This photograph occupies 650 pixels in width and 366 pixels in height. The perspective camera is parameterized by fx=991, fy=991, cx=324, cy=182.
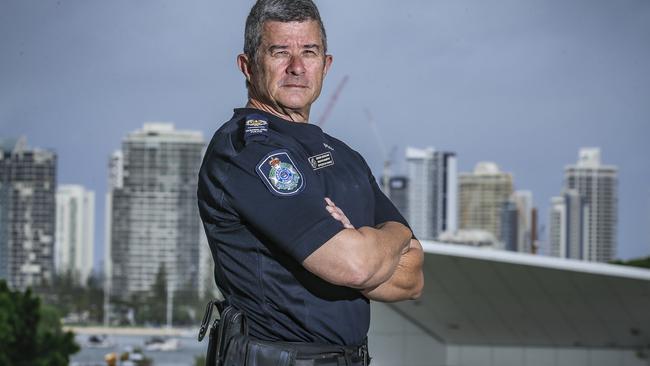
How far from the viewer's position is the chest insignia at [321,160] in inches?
63.6

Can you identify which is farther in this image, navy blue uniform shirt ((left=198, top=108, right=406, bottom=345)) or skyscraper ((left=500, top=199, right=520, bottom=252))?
skyscraper ((left=500, top=199, right=520, bottom=252))

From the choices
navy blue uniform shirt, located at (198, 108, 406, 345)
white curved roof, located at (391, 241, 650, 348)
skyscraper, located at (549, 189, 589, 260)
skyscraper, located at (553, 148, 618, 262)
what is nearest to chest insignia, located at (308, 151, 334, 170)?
navy blue uniform shirt, located at (198, 108, 406, 345)

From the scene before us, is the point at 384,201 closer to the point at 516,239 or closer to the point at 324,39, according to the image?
the point at 324,39

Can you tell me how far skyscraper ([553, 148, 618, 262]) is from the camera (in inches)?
2480

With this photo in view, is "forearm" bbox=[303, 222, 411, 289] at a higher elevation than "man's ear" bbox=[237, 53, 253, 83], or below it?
below

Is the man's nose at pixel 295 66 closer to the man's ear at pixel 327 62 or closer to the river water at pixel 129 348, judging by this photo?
the man's ear at pixel 327 62

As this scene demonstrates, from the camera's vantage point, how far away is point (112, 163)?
6272cm

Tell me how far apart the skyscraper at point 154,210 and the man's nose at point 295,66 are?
5372cm

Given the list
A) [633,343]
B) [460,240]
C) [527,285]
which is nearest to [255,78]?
[527,285]

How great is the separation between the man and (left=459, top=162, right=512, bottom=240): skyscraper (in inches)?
2473

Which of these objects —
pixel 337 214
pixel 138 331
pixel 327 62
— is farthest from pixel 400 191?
pixel 337 214

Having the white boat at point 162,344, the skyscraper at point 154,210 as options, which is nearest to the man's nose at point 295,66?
the white boat at point 162,344

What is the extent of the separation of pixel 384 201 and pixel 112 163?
62.4 m

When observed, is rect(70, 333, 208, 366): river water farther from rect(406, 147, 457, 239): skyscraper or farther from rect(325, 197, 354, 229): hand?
rect(325, 197, 354, 229): hand
